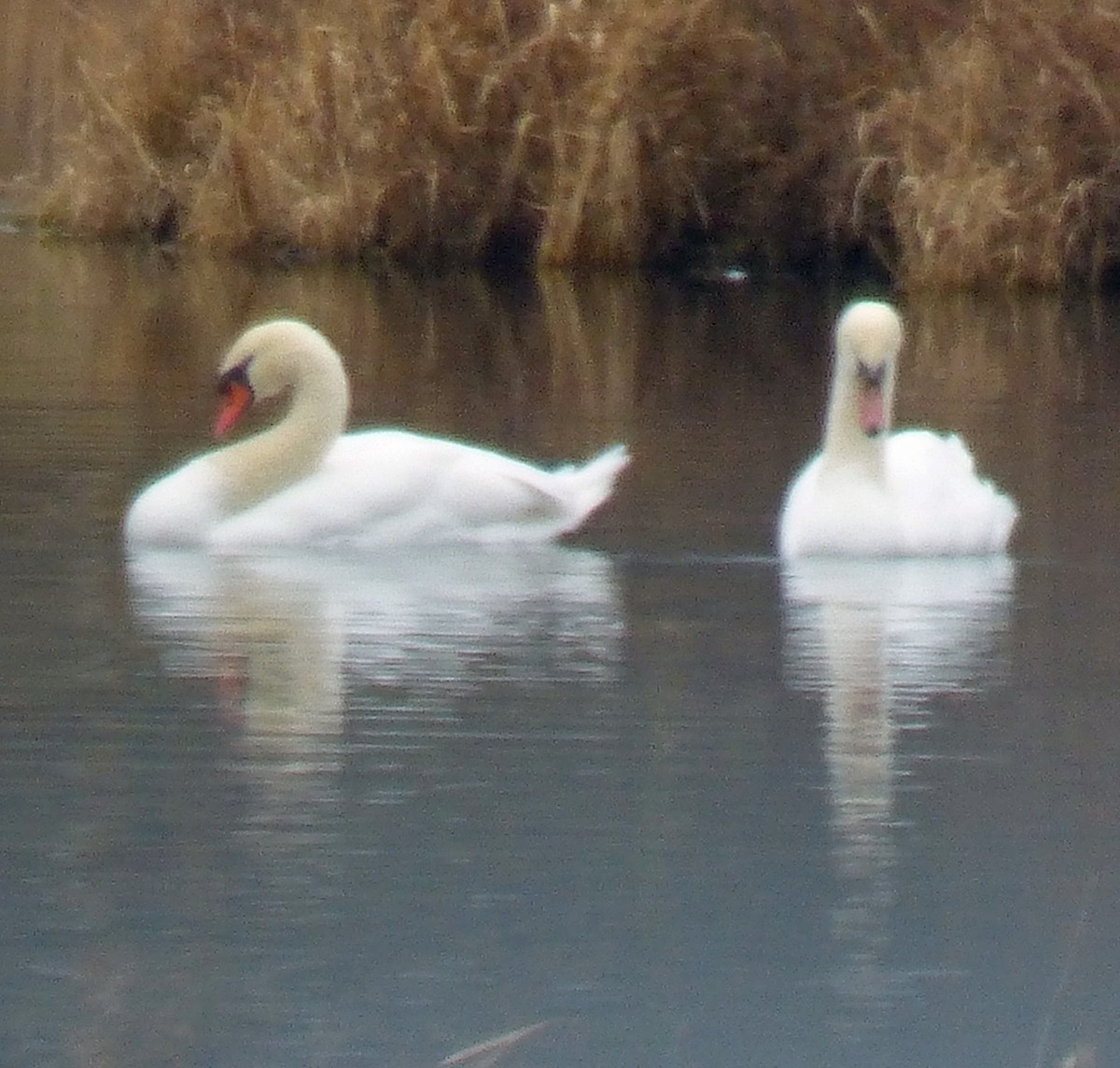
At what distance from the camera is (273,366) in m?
8.24

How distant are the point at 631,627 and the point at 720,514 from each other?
1.57 metres

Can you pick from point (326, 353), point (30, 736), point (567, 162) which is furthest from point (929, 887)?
point (567, 162)

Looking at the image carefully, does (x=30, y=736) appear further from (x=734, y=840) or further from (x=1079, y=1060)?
(x=1079, y=1060)

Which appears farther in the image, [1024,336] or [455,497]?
[1024,336]

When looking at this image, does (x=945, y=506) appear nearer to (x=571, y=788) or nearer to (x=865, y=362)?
(x=865, y=362)

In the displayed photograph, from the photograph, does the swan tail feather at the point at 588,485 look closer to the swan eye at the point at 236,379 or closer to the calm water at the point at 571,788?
the calm water at the point at 571,788

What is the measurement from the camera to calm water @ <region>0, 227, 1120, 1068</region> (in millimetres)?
3721

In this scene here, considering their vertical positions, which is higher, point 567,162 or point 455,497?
point 567,162

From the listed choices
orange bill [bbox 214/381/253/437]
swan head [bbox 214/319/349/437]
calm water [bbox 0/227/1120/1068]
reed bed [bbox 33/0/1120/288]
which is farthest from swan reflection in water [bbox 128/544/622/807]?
reed bed [bbox 33/0/1120/288]

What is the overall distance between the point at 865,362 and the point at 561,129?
10401 millimetres

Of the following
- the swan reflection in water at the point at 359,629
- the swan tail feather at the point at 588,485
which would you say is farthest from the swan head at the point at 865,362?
the swan reflection in water at the point at 359,629

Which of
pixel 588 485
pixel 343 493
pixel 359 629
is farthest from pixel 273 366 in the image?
pixel 359 629

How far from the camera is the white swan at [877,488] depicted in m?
7.44

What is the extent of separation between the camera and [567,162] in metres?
18.1
